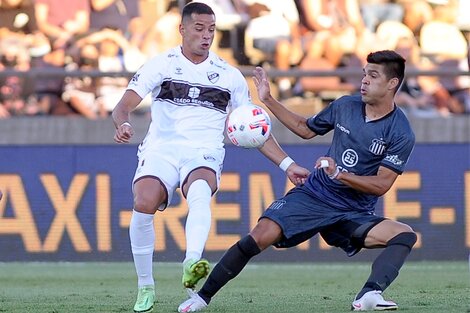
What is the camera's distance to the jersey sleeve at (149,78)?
7488 mm

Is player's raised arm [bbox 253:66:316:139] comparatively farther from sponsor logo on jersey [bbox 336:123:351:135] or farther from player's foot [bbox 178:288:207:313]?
player's foot [bbox 178:288:207:313]

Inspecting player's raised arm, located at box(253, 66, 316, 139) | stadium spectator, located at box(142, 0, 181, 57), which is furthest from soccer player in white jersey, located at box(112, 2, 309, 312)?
stadium spectator, located at box(142, 0, 181, 57)

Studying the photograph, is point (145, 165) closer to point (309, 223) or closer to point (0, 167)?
point (309, 223)

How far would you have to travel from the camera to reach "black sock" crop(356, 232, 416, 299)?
7.07 m

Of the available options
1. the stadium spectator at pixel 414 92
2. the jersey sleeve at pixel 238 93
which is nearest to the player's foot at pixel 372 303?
the jersey sleeve at pixel 238 93

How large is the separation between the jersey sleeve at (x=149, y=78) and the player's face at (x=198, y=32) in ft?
0.69

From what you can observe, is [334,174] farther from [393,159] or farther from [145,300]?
[145,300]

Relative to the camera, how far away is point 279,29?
1516 centimetres

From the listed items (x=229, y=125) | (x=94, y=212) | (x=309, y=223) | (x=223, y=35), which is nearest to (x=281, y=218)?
(x=309, y=223)

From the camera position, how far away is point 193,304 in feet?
23.3

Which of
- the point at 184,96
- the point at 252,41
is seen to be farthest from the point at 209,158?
the point at 252,41

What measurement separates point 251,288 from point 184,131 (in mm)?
2757

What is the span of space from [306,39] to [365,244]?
8.21m

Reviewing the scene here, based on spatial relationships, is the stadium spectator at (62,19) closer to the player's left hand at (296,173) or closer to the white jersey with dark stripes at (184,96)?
the white jersey with dark stripes at (184,96)
